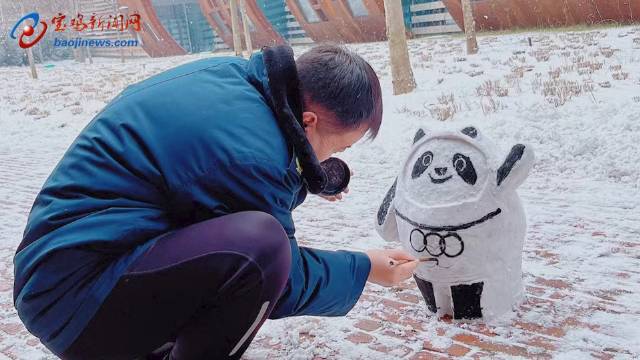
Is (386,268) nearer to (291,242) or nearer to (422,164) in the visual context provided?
(291,242)

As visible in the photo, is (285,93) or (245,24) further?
(245,24)

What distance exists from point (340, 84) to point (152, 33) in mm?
29269

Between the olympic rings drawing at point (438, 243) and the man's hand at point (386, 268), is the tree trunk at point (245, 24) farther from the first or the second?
the man's hand at point (386, 268)

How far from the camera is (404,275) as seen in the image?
2285 millimetres

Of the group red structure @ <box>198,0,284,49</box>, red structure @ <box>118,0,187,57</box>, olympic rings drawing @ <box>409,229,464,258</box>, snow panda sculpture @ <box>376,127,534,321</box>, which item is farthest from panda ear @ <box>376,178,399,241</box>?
red structure @ <box>118,0,187,57</box>

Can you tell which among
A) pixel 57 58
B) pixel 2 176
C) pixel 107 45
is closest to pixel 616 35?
pixel 2 176

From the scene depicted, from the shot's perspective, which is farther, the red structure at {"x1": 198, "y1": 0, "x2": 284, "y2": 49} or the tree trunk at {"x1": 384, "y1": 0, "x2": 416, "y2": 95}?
the red structure at {"x1": 198, "y1": 0, "x2": 284, "y2": 49}

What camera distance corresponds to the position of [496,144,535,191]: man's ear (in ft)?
8.00

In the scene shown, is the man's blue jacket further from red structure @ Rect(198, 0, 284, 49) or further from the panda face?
red structure @ Rect(198, 0, 284, 49)

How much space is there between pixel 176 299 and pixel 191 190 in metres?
0.32

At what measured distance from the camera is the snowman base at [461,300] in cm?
257

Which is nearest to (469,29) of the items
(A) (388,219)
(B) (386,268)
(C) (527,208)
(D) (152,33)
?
(C) (527,208)

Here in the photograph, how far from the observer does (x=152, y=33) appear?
29234 millimetres

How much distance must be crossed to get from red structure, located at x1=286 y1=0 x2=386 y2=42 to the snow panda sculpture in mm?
16943
